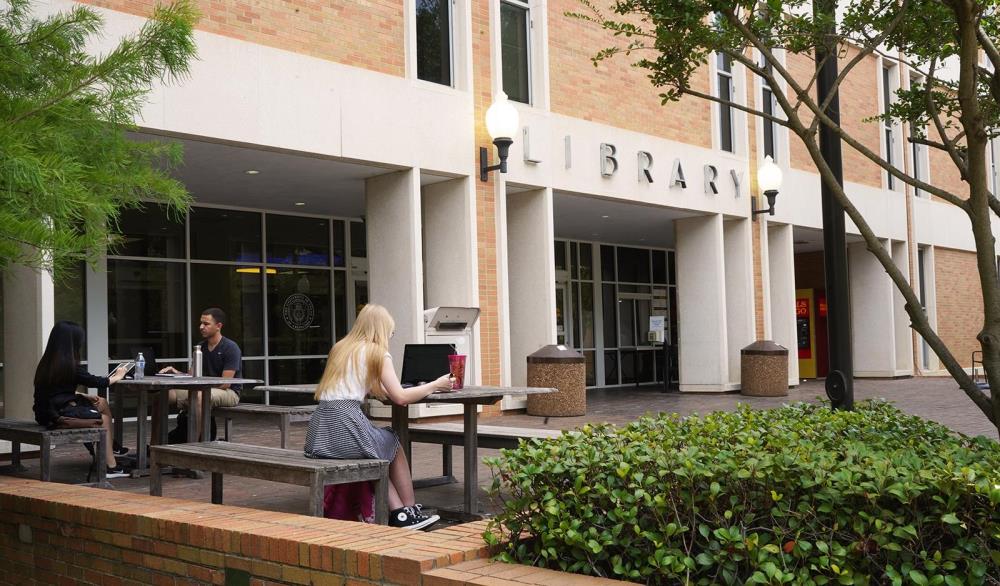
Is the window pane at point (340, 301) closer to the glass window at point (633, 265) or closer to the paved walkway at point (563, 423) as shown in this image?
the paved walkway at point (563, 423)

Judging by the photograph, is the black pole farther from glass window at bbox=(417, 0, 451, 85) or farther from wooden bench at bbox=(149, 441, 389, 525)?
glass window at bbox=(417, 0, 451, 85)

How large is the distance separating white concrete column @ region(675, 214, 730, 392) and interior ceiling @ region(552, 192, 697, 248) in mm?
511

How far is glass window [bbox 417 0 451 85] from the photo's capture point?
554 inches

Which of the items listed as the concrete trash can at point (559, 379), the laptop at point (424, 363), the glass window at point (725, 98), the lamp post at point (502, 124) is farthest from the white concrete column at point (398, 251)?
the glass window at point (725, 98)

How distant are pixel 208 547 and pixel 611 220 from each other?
15527mm

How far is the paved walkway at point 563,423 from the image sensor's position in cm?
760

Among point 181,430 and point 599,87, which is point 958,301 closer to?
point 599,87

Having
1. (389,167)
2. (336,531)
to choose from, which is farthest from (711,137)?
(336,531)

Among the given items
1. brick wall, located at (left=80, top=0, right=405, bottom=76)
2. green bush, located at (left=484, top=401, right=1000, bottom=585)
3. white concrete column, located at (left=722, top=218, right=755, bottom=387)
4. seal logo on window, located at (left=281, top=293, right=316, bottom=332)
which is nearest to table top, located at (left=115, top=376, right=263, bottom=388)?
green bush, located at (left=484, top=401, right=1000, bottom=585)

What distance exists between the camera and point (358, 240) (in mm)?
17734

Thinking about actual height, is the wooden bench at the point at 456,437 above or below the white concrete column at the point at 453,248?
below

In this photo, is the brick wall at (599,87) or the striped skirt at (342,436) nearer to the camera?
the striped skirt at (342,436)

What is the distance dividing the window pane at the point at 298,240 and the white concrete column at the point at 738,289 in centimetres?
784

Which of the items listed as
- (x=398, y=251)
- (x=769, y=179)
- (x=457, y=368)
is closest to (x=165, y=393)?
(x=457, y=368)
